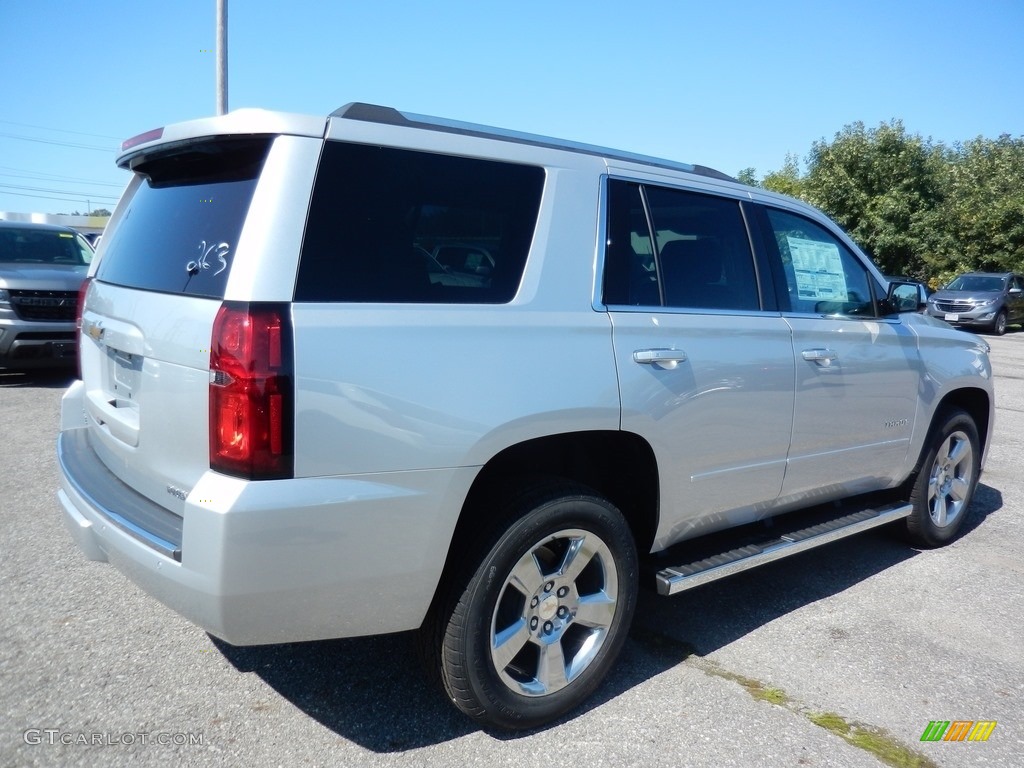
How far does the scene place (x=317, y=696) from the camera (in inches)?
120

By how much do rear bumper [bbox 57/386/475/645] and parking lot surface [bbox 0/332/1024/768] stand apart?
57cm

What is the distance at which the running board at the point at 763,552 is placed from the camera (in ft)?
10.6

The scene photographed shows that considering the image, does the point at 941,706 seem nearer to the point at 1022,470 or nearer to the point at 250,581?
the point at 250,581

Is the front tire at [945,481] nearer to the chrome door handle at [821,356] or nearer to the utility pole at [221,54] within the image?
the chrome door handle at [821,356]

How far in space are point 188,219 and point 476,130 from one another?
1.02m

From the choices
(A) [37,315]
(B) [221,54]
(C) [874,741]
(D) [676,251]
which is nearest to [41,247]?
(A) [37,315]

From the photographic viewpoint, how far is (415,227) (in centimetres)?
262

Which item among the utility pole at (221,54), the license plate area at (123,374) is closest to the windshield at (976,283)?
the utility pole at (221,54)

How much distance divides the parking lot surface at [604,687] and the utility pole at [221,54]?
28.7 feet

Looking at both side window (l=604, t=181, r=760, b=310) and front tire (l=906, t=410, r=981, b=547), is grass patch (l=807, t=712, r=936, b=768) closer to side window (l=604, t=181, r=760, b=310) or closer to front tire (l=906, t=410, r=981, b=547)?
side window (l=604, t=181, r=760, b=310)

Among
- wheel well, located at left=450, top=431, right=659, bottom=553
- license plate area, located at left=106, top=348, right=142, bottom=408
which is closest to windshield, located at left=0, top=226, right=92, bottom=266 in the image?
license plate area, located at left=106, top=348, right=142, bottom=408

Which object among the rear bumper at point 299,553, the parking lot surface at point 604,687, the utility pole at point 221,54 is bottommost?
the parking lot surface at point 604,687

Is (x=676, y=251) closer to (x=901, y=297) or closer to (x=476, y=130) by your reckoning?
(x=476, y=130)

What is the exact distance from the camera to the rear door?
3074 mm
